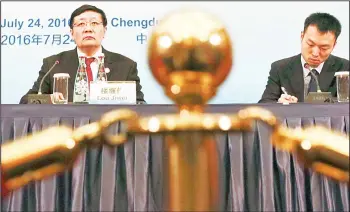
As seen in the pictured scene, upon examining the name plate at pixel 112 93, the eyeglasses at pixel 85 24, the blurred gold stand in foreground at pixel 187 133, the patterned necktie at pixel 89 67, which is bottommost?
the blurred gold stand in foreground at pixel 187 133

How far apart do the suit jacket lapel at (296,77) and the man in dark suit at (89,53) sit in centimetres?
58

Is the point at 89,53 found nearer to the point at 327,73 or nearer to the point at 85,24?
the point at 85,24

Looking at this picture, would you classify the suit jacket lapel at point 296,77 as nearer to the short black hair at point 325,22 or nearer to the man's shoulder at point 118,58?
the short black hair at point 325,22

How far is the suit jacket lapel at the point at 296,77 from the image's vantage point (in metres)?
2.13

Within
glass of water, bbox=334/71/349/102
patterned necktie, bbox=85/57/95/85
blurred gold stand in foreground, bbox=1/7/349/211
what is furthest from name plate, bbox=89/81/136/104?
blurred gold stand in foreground, bbox=1/7/349/211

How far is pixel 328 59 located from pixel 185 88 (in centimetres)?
224

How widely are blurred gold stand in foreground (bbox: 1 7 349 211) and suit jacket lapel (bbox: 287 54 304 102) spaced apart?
197cm

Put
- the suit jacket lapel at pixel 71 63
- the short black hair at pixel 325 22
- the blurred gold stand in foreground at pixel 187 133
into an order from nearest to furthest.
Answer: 1. the blurred gold stand in foreground at pixel 187 133
2. the suit jacket lapel at pixel 71 63
3. the short black hair at pixel 325 22

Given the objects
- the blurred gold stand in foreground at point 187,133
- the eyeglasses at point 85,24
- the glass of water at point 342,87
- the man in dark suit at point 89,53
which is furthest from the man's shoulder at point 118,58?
the blurred gold stand in foreground at point 187,133

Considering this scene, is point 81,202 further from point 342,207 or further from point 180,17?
point 180,17

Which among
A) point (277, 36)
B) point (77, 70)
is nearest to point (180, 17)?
point (77, 70)

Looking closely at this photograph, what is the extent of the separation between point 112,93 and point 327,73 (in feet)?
3.20

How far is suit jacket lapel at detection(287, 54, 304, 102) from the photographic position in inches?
83.7

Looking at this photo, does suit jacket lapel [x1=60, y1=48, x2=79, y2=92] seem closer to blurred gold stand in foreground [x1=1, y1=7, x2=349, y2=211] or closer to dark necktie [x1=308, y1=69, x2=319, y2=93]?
dark necktie [x1=308, y1=69, x2=319, y2=93]
